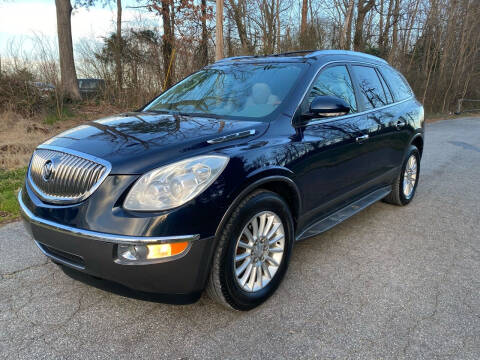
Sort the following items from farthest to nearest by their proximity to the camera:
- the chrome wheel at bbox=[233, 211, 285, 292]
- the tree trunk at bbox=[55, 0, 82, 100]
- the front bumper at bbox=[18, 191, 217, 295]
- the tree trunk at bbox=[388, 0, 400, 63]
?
the tree trunk at bbox=[388, 0, 400, 63], the tree trunk at bbox=[55, 0, 82, 100], the chrome wheel at bbox=[233, 211, 285, 292], the front bumper at bbox=[18, 191, 217, 295]

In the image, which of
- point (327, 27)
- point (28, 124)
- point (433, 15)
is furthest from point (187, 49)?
point (433, 15)

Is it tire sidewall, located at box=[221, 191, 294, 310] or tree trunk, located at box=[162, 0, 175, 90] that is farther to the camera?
tree trunk, located at box=[162, 0, 175, 90]

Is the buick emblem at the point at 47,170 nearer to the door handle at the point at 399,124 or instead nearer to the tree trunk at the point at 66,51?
the door handle at the point at 399,124

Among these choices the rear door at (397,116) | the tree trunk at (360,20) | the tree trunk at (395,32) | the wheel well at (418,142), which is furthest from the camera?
the tree trunk at (395,32)

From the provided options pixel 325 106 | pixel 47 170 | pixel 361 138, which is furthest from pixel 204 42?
pixel 47 170

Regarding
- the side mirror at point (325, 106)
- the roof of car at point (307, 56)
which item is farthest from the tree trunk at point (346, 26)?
the side mirror at point (325, 106)

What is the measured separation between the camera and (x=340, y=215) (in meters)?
3.48

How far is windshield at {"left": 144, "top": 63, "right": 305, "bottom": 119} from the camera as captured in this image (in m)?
3.05

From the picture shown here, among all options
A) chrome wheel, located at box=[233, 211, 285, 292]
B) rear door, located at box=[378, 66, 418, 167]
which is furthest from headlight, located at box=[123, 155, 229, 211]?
rear door, located at box=[378, 66, 418, 167]

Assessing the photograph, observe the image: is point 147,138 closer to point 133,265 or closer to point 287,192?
point 133,265

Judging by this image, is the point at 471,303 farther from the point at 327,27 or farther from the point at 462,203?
the point at 327,27

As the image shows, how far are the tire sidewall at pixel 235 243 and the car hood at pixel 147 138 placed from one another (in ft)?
1.49

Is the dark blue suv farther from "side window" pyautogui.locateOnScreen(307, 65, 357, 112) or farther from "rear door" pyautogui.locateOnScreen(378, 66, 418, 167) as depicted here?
"rear door" pyautogui.locateOnScreen(378, 66, 418, 167)

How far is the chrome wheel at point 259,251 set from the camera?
2.49m
